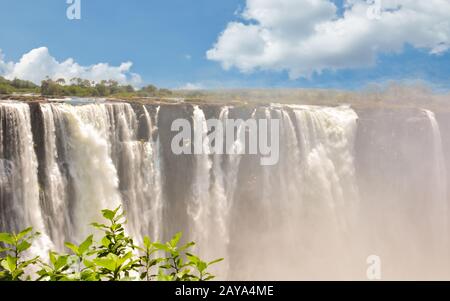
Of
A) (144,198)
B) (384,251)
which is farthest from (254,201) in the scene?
(384,251)

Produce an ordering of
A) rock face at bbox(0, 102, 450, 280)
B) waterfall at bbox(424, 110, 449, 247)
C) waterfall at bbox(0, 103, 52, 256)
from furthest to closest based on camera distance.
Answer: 1. waterfall at bbox(424, 110, 449, 247)
2. rock face at bbox(0, 102, 450, 280)
3. waterfall at bbox(0, 103, 52, 256)

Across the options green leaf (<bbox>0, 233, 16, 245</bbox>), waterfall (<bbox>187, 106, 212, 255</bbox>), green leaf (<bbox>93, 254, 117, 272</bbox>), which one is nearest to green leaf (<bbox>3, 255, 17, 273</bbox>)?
green leaf (<bbox>0, 233, 16, 245</bbox>)

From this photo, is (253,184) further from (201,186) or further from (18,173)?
(18,173)

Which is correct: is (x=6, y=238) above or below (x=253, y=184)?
above

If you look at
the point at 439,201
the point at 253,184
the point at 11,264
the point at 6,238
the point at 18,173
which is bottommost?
the point at 439,201

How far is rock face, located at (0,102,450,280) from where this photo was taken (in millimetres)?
16125

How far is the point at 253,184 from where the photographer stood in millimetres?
23000

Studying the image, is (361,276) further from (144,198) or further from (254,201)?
(144,198)

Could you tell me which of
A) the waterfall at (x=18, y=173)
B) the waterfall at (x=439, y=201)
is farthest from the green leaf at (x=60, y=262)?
the waterfall at (x=439, y=201)

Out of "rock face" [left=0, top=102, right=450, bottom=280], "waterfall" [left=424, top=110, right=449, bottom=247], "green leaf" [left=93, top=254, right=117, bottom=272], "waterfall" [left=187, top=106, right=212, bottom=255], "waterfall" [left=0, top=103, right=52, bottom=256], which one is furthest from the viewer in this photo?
"waterfall" [left=424, top=110, right=449, bottom=247]

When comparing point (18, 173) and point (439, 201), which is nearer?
point (18, 173)

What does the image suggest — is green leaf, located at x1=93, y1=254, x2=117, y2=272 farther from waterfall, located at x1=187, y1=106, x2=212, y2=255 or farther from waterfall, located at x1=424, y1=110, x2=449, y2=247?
waterfall, located at x1=424, y1=110, x2=449, y2=247

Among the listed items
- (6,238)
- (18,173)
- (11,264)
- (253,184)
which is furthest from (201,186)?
(6,238)

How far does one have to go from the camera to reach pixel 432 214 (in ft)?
93.5
